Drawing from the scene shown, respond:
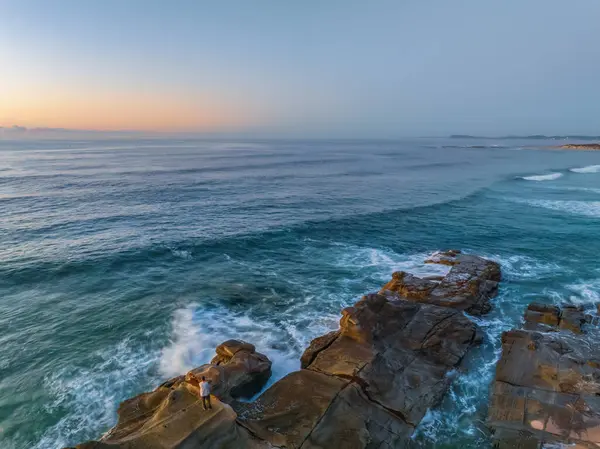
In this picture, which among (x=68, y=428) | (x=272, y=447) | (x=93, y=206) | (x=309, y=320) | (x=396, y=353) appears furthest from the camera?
(x=93, y=206)

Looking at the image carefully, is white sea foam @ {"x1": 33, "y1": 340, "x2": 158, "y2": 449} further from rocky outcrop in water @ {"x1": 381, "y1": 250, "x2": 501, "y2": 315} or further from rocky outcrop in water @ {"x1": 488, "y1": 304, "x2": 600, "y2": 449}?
rocky outcrop in water @ {"x1": 381, "y1": 250, "x2": 501, "y2": 315}

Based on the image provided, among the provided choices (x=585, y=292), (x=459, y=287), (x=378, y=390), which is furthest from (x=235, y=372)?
(x=585, y=292)

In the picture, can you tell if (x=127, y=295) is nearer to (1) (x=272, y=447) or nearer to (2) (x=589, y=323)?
(1) (x=272, y=447)

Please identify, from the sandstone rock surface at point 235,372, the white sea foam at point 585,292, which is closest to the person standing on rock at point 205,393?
the sandstone rock surface at point 235,372

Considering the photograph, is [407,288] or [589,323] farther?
[407,288]

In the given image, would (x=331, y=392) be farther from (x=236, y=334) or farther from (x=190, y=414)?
(x=236, y=334)

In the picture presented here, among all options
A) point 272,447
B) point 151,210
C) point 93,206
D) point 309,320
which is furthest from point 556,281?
point 93,206

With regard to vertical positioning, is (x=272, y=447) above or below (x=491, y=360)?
above
